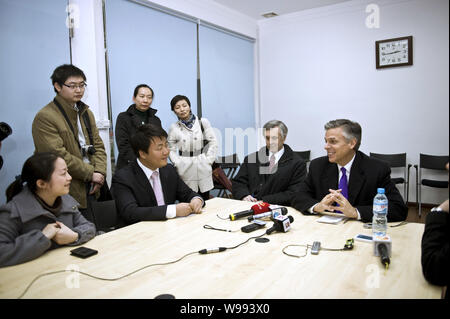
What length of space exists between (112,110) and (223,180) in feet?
5.06

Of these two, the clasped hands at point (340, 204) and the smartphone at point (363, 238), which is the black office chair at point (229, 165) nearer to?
the clasped hands at point (340, 204)

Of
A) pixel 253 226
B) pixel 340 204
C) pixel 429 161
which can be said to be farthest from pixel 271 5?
pixel 253 226

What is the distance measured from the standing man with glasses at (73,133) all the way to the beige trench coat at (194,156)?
0.99 meters

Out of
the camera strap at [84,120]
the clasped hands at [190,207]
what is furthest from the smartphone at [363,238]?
the camera strap at [84,120]

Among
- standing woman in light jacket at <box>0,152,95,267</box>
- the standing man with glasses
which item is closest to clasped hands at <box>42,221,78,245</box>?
standing woman in light jacket at <box>0,152,95,267</box>

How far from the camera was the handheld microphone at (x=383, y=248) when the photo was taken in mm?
1380

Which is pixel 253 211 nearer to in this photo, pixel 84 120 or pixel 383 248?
pixel 383 248

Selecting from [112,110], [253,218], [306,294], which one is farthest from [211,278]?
[112,110]

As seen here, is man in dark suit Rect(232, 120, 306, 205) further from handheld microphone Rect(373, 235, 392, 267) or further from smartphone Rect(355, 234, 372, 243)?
handheld microphone Rect(373, 235, 392, 267)

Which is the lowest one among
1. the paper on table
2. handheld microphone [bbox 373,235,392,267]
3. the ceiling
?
the paper on table

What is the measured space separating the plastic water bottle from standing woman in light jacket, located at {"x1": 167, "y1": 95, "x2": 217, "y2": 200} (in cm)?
233

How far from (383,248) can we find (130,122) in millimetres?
2642

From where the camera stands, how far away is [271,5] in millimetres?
5348

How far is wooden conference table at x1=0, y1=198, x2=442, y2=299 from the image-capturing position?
1.21m
